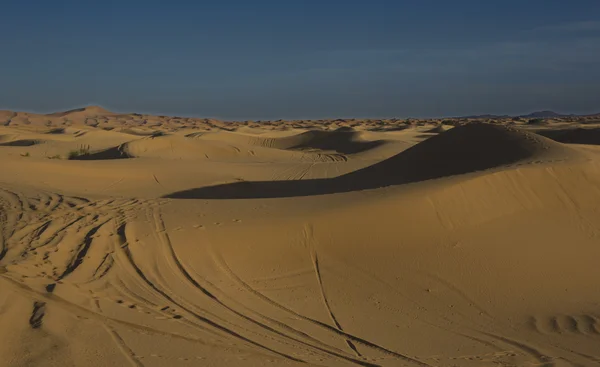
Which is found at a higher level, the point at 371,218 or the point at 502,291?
the point at 371,218

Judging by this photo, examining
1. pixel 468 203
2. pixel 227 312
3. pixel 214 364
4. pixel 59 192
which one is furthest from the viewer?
pixel 59 192

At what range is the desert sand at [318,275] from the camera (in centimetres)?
453

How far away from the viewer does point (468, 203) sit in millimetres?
8648

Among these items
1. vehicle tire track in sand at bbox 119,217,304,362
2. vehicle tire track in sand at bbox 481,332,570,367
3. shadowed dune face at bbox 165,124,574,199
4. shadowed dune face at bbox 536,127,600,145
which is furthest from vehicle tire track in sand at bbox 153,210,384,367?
shadowed dune face at bbox 536,127,600,145

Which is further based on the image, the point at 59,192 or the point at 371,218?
the point at 59,192

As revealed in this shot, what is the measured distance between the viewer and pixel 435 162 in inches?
540

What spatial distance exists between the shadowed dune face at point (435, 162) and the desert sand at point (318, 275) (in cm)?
89

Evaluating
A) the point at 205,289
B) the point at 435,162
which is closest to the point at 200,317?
the point at 205,289

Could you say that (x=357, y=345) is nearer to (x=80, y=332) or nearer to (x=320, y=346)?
(x=320, y=346)

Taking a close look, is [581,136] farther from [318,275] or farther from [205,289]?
[205,289]

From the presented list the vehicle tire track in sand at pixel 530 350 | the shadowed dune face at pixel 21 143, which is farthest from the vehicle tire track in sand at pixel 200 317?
the shadowed dune face at pixel 21 143

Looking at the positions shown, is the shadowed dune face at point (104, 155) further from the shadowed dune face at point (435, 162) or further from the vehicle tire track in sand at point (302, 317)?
the vehicle tire track in sand at point (302, 317)

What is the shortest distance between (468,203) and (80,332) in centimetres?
615

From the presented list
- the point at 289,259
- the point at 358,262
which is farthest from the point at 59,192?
the point at 358,262
